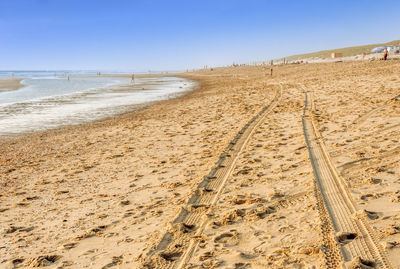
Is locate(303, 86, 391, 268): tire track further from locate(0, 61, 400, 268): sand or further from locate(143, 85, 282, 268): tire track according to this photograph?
locate(143, 85, 282, 268): tire track

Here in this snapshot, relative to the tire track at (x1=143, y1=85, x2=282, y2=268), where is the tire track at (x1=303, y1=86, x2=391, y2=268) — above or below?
above

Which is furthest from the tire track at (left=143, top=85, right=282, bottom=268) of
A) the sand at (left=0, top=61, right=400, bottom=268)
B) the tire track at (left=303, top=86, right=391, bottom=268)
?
the tire track at (left=303, top=86, right=391, bottom=268)

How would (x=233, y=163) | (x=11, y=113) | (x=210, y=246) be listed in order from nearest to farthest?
(x=210, y=246) < (x=233, y=163) < (x=11, y=113)

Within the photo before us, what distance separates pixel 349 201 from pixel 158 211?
261cm

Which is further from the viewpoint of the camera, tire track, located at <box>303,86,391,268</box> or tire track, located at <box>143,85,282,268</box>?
tire track, located at <box>143,85,282,268</box>

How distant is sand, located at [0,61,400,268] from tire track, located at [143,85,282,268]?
0.05 ft

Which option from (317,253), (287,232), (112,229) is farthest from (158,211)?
A: (317,253)

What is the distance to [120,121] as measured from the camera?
12016 mm

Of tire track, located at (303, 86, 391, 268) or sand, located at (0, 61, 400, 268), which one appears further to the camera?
sand, located at (0, 61, 400, 268)

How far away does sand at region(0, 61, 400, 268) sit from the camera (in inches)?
125

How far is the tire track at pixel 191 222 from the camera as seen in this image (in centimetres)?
310

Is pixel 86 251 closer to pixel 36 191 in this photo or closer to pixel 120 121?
pixel 36 191

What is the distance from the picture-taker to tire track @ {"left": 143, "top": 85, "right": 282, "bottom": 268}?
3.10 meters

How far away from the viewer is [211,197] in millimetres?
4562
